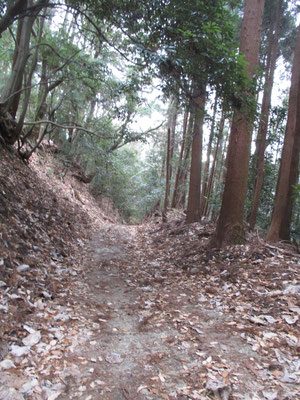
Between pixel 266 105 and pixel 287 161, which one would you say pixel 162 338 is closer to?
pixel 287 161

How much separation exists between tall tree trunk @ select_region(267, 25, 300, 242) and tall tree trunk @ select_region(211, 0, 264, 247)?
7.07 ft

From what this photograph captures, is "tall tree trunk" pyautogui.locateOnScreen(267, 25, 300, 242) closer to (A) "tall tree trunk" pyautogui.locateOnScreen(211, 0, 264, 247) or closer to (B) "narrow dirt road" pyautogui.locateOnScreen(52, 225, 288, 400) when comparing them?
(A) "tall tree trunk" pyautogui.locateOnScreen(211, 0, 264, 247)

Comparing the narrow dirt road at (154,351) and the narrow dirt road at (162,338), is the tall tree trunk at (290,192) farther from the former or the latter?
the narrow dirt road at (154,351)

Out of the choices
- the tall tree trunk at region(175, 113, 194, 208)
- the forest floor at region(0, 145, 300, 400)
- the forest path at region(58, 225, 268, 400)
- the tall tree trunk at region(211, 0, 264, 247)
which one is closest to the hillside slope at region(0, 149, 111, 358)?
the forest floor at region(0, 145, 300, 400)

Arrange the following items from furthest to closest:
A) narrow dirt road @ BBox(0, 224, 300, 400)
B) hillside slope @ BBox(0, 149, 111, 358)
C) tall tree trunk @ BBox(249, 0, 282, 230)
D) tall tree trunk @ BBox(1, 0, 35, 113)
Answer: tall tree trunk @ BBox(249, 0, 282, 230) < tall tree trunk @ BBox(1, 0, 35, 113) < hillside slope @ BBox(0, 149, 111, 358) < narrow dirt road @ BBox(0, 224, 300, 400)

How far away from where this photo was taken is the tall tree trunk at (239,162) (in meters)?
6.23

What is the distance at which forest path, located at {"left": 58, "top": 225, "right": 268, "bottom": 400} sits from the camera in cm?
235

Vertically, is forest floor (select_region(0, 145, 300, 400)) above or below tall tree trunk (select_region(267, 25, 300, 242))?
below

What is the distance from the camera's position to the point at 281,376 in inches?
96.4

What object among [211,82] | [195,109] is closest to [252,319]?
[211,82]

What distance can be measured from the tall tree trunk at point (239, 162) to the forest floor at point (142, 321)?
1.64ft

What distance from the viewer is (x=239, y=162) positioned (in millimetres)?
6367

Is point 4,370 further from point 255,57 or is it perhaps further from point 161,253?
point 255,57

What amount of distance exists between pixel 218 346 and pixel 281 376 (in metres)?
0.69
